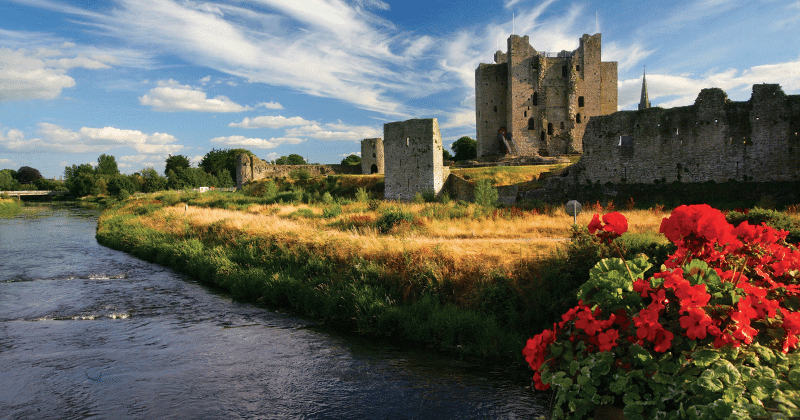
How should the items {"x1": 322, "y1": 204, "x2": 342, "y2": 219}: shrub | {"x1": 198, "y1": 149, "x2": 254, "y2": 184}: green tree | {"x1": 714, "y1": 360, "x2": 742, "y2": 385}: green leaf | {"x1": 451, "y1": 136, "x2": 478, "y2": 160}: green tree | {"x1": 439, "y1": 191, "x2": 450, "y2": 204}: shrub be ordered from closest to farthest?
{"x1": 714, "y1": 360, "x2": 742, "y2": 385}: green leaf → {"x1": 322, "y1": 204, "x2": 342, "y2": 219}: shrub → {"x1": 439, "y1": 191, "x2": 450, "y2": 204}: shrub → {"x1": 451, "y1": 136, "x2": 478, "y2": 160}: green tree → {"x1": 198, "y1": 149, "x2": 254, "y2": 184}: green tree

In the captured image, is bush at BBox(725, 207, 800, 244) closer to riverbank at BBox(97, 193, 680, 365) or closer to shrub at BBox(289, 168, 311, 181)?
riverbank at BBox(97, 193, 680, 365)

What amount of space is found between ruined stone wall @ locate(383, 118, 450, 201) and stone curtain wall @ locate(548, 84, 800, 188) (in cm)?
690

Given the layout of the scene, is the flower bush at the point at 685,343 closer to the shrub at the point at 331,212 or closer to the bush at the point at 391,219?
the bush at the point at 391,219

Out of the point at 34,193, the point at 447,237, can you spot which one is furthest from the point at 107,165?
the point at 447,237

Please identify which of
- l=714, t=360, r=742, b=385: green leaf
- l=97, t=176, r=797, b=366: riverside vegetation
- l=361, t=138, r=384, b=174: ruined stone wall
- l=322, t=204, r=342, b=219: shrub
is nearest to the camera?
l=714, t=360, r=742, b=385: green leaf

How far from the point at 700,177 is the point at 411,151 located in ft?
49.0

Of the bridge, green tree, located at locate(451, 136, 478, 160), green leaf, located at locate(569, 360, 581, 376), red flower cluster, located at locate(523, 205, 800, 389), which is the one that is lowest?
green leaf, located at locate(569, 360, 581, 376)

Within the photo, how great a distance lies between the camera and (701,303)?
9.42 ft

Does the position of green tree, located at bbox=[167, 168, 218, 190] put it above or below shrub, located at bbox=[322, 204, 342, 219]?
above

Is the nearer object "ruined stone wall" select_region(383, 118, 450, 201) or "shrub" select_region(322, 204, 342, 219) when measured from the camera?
"shrub" select_region(322, 204, 342, 219)

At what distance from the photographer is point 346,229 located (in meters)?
17.0

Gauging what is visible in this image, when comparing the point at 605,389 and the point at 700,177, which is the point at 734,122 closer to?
the point at 700,177

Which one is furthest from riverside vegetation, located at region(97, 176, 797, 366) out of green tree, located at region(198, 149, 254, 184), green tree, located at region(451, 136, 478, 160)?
green tree, located at region(198, 149, 254, 184)

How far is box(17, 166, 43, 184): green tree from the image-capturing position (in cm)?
13750
